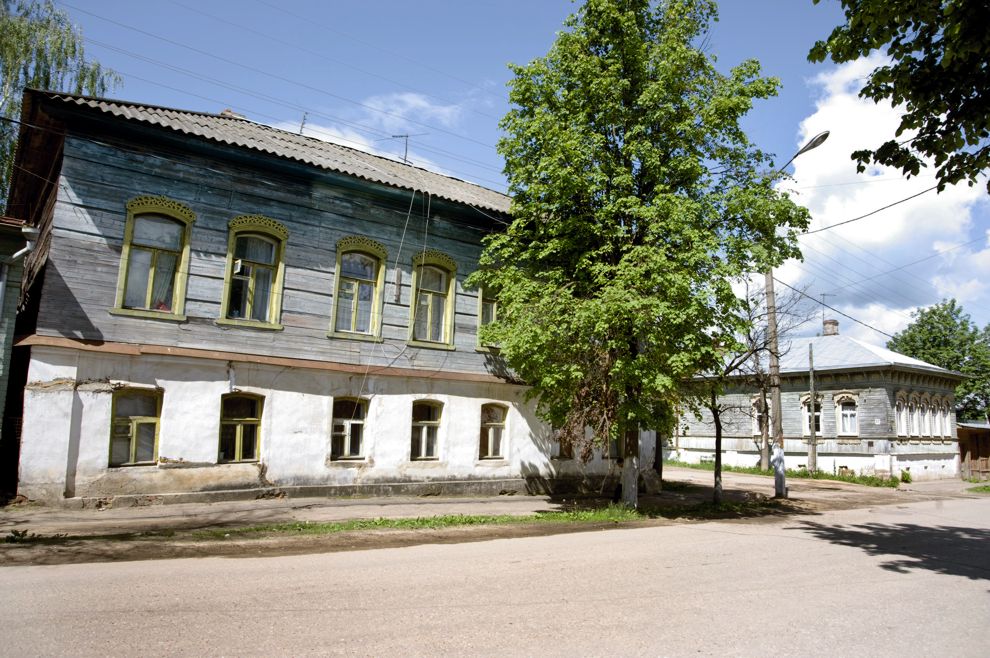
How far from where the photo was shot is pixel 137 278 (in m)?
11.7

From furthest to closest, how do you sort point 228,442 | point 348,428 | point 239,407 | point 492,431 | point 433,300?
point 492,431
point 433,300
point 348,428
point 239,407
point 228,442

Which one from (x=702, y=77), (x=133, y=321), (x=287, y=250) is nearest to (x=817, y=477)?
(x=702, y=77)

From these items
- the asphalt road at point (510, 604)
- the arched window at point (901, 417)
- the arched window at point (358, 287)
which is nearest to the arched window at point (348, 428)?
the arched window at point (358, 287)

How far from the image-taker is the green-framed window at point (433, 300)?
49.1 ft

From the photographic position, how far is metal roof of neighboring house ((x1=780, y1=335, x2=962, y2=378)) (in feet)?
97.3

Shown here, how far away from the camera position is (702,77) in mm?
13359

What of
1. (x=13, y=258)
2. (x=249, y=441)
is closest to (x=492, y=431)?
(x=249, y=441)

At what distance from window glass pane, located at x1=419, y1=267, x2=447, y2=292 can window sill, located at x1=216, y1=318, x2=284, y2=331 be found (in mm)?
3668

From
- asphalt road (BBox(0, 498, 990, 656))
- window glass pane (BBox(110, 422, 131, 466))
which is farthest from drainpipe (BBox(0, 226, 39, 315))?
asphalt road (BBox(0, 498, 990, 656))

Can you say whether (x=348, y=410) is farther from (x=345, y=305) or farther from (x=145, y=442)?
(x=145, y=442)

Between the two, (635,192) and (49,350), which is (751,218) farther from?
(49,350)

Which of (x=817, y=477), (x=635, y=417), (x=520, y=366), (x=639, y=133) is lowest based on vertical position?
(x=817, y=477)

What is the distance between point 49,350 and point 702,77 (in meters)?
13.6

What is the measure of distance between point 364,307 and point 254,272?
2.53 meters
